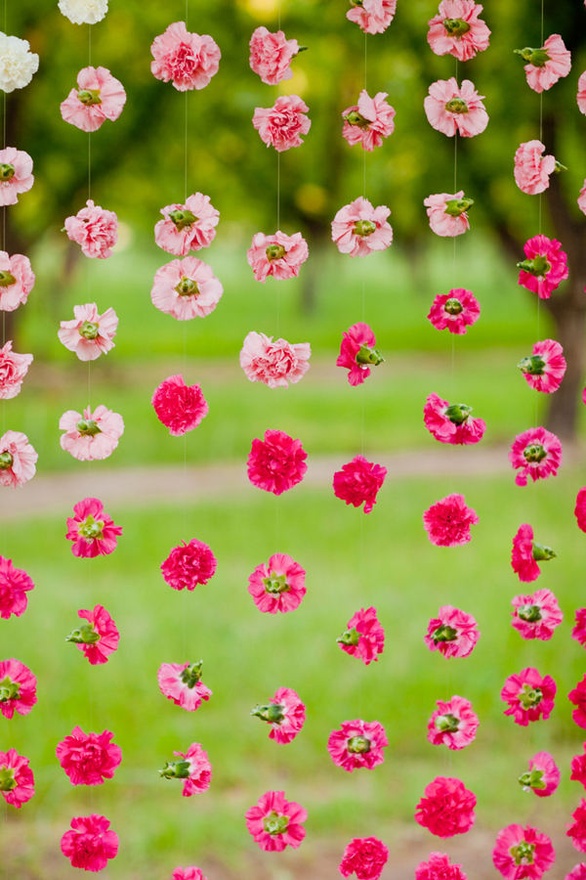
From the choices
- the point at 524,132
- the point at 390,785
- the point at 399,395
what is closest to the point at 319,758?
the point at 390,785

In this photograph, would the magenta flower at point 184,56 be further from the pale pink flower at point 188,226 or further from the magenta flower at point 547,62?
the magenta flower at point 547,62

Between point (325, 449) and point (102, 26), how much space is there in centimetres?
298

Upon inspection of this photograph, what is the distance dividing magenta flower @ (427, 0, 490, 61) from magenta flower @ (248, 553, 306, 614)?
2.79 feet

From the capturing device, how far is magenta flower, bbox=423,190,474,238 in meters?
1.89

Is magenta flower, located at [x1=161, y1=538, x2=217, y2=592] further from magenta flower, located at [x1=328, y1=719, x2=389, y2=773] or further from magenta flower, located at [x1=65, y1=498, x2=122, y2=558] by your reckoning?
magenta flower, located at [x1=328, y1=719, x2=389, y2=773]

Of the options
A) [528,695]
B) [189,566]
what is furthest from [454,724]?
[189,566]

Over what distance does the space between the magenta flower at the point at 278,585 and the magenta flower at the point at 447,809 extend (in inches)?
15.5

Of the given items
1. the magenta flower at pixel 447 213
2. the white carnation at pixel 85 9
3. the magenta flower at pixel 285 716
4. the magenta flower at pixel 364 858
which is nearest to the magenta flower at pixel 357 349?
the magenta flower at pixel 447 213

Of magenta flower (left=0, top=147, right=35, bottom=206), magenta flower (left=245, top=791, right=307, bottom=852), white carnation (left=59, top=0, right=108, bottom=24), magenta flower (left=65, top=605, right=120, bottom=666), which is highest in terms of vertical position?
white carnation (left=59, top=0, right=108, bottom=24)

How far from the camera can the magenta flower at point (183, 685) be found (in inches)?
74.4

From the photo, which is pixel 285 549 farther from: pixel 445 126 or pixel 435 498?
pixel 445 126

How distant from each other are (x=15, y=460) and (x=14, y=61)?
0.61 metres

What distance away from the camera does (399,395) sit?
10.2 metres

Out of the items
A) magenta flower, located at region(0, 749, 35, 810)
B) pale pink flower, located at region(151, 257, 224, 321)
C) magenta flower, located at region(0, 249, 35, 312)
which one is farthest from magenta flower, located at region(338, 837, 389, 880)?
magenta flower, located at region(0, 249, 35, 312)
